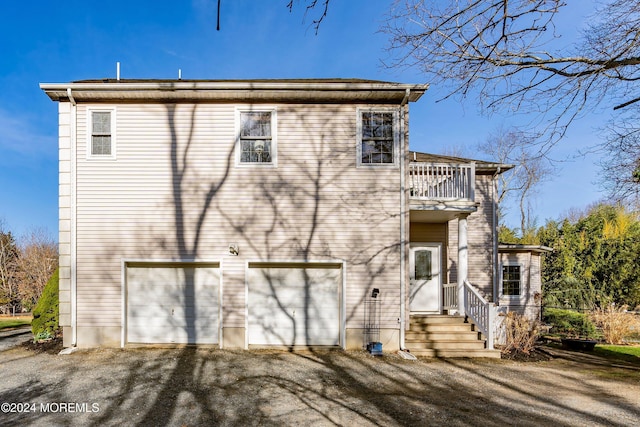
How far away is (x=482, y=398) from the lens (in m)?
6.18

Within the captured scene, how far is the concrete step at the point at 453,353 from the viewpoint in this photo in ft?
28.8

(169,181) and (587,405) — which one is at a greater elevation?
(169,181)

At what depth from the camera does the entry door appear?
1095cm

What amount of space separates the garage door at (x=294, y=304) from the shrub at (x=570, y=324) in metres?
11.3

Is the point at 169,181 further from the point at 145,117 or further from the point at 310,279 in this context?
the point at 310,279

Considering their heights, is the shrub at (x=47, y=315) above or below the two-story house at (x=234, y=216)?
below

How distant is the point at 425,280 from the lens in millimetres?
11141

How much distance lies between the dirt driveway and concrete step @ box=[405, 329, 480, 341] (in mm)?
854

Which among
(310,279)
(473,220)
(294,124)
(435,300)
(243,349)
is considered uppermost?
(294,124)


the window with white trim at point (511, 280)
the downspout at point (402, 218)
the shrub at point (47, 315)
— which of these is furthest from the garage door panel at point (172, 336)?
the window with white trim at point (511, 280)

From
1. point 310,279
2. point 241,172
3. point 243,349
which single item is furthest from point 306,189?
point 243,349

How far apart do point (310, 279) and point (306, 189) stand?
2.25m

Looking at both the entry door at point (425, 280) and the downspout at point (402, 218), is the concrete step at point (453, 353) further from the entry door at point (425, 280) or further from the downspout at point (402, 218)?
the entry door at point (425, 280)

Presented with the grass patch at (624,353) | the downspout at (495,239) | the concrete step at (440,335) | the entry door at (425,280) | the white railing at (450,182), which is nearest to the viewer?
the concrete step at (440,335)
